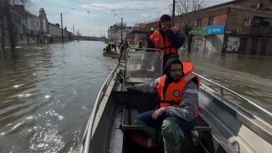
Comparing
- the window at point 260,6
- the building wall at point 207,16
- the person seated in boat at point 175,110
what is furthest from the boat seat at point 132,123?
the window at point 260,6

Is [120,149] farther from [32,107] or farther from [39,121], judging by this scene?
[32,107]

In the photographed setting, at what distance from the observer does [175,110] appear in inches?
90.1

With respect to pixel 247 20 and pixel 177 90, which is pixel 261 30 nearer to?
pixel 247 20

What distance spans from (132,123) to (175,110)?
84 cm

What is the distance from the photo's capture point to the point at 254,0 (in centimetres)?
2978

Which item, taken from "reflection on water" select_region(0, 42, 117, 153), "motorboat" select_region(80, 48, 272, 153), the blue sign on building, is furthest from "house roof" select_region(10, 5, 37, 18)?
"motorboat" select_region(80, 48, 272, 153)

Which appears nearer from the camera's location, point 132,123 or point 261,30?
point 132,123

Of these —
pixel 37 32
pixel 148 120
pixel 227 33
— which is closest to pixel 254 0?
pixel 227 33

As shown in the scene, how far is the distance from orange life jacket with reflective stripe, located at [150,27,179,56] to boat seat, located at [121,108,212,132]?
1.47 metres

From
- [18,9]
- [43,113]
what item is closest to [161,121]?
[43,113]

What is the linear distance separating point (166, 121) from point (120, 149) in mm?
615

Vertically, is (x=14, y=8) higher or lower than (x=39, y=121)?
higher

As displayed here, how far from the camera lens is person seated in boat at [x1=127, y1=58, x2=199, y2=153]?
7.17 feet

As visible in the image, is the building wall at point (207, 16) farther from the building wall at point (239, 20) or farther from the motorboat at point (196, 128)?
the motorboat at point (196, 128)
